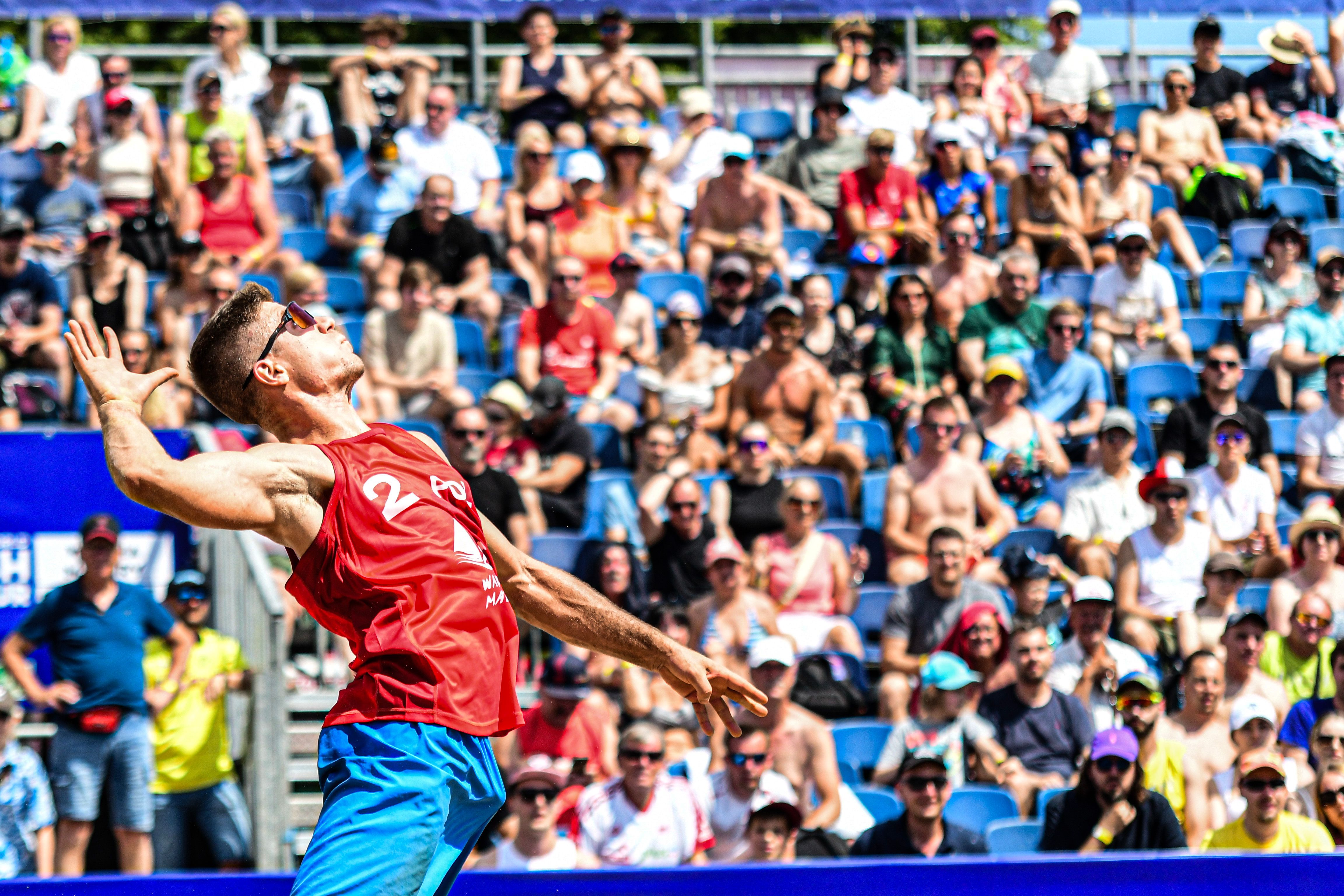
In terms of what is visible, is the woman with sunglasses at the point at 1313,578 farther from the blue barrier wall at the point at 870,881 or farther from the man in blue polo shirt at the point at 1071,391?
the blue barrier wall at the point at 870,881

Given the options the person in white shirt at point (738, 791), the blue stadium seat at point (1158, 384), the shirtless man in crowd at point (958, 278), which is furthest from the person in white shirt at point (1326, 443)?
the person in white shirt at point (738, 791)

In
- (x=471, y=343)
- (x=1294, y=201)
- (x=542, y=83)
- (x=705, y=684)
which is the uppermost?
(x=542, y=83)

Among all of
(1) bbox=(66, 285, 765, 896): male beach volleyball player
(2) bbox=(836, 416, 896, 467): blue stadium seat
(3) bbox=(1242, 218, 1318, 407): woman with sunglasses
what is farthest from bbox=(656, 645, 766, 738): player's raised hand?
(3) bbox=(1242, 218, 1318, 407): woman with sunglasses

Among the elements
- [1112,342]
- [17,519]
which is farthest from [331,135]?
[1112,342]

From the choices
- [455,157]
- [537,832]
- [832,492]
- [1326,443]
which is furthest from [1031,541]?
[455,157]

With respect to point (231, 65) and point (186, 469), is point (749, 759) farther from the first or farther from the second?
point (231, 65)

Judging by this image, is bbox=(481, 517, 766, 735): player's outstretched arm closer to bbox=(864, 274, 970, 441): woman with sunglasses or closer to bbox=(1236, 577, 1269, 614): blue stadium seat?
bbox=(1236, 577, 1269, 614): blue stadium seat

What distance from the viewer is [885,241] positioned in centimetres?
1041

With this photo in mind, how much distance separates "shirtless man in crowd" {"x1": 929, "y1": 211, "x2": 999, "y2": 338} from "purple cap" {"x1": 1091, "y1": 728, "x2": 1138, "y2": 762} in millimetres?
3615

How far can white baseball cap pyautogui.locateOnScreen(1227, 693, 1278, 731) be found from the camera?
23.3 feet

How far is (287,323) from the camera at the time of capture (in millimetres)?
3594

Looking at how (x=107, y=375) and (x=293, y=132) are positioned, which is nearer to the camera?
(x=107, y=375)

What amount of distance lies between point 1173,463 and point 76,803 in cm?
545

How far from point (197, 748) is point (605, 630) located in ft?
14.0
